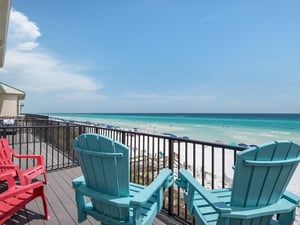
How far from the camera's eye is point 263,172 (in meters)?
1.29

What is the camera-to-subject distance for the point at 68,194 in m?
3.12

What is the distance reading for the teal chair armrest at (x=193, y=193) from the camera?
49.2 inches

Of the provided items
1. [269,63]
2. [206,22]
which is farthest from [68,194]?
[269,63]

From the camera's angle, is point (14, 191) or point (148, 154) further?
point (148, 154)

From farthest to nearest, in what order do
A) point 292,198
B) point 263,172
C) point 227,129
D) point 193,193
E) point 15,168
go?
point 227,129 → point 15,168 → point 193,193 → point 292,198 → point 263,172

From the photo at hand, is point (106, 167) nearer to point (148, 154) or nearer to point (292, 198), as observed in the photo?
point (292, 198)

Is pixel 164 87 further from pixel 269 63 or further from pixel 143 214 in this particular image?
pixel 143 214

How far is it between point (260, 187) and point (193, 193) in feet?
1.65

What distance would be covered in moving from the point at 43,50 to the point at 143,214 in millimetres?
10660

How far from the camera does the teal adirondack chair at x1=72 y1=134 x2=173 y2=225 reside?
150 centimetres

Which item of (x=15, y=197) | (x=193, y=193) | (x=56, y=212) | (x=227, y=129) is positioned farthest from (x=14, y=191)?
(x=227, y=129)

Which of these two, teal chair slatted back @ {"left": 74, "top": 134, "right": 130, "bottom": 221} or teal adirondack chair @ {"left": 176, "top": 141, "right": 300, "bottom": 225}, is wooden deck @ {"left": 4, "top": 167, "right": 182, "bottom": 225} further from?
teal adirondack chair @ {"left": 176, "top": 141, "right": 300, "bottom": 225}

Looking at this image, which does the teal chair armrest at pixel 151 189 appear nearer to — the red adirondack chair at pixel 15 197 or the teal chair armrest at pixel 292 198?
the teal chair armrest at pixel 292 198

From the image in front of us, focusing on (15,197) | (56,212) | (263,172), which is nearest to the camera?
(263,172)
